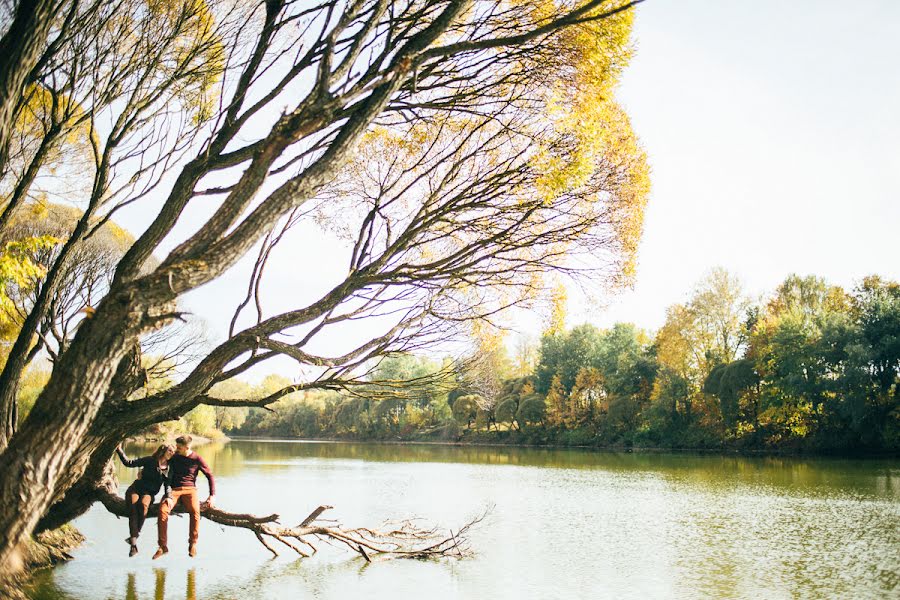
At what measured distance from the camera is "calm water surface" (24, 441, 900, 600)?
381 inches

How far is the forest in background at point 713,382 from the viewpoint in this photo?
116 feet

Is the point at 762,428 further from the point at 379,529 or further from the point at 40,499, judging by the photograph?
the point at 40,499

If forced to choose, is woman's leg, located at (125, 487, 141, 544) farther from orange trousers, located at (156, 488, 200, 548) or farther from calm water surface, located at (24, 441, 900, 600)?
calm water surface, located at (24, 441, 900, 600)

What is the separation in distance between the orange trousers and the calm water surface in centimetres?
72

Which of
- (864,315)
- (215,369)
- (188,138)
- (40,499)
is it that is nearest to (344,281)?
(215,369)

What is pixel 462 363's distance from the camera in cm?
909

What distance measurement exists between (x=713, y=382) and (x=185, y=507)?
3897 cm

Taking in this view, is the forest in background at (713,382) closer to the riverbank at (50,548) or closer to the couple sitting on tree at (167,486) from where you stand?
the riverbank at (50,548)

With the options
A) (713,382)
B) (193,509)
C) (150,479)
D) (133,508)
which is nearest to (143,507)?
(133,508)

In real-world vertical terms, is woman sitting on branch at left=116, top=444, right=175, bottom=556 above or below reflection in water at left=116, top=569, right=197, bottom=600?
above

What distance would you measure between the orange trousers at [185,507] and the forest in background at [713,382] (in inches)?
371

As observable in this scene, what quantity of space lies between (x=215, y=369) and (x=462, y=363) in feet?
11.9

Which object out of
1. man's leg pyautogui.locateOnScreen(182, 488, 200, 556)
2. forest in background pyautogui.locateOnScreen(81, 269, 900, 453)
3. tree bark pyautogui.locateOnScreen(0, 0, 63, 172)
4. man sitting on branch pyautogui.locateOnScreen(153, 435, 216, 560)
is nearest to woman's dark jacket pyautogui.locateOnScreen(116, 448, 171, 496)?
man sitting on branch pyautogui.locateOnScreen(153, 435, 216, 560)

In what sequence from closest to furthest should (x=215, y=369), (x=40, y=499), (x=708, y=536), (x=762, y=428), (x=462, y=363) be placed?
1. (x=40, y=499)
2. (x=215, y=369)
3. (x=462, y=363)
4. (x=708, y=536)
5. (x=762, y=428)
